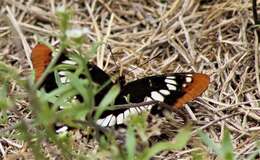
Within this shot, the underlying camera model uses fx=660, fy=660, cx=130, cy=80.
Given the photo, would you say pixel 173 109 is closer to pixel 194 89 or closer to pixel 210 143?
pixel 210 143

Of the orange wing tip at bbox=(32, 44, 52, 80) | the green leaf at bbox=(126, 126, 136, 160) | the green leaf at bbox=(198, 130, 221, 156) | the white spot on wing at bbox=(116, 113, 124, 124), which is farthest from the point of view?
the orange wing tip at bbox=(32, 44, 52, 80)

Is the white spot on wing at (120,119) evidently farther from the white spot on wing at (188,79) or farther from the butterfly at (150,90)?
the white spot on wing at (188,79)

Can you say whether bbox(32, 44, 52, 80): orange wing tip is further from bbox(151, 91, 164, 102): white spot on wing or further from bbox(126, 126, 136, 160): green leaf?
bbox(126, 126, 136, 160): green leaf

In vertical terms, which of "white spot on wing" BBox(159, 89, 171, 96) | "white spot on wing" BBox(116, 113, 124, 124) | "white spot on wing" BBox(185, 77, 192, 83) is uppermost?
"white spot on wing" BBox(185, 77, 192, 83)

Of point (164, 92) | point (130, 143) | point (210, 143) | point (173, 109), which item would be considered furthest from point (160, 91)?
point (130, 143)

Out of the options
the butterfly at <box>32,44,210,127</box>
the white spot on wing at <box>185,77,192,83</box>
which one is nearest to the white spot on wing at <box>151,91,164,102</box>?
the butterfly at <box>32,44,210,127</box>

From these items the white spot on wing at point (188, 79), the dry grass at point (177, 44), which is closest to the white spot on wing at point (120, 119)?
the dry grass at point (177, 44)
